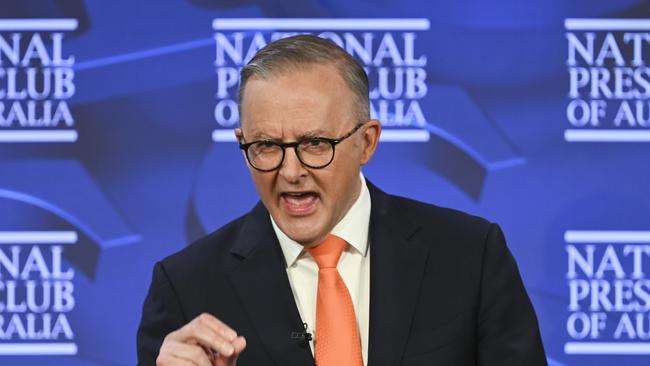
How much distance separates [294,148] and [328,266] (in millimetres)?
282

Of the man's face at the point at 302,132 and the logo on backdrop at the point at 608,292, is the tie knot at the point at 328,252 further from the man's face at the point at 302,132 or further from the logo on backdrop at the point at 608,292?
the logo on backdrop at the point at 608,292

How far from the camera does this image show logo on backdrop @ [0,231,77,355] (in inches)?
121

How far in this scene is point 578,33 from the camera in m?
3.07

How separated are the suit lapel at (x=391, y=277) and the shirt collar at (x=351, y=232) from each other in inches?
0.8

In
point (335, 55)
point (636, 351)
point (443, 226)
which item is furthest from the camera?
point (636, 351)

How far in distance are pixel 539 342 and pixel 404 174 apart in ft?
3.90

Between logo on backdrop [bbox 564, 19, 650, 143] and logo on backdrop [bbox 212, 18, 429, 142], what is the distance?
445 millimetres

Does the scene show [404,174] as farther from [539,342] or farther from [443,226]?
[539,342]

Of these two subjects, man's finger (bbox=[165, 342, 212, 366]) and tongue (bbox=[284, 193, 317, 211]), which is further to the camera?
tongue (bbox=[284, 193, 317, 211])

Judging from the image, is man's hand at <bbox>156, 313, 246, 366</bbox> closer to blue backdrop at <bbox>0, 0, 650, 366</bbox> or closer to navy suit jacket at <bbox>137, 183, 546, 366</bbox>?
navy suit jacket at <bbox>137, 183, 546, 366</bbox>

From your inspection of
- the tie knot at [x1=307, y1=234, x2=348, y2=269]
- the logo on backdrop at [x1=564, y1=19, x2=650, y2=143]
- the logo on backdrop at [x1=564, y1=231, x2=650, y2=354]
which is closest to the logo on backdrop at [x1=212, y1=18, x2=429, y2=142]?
the logo on backdrop at [x1=564, y1=19, x2=650, y2=143]

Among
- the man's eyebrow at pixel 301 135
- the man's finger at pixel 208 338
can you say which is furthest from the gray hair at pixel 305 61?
the man's finger at pixel 208 338

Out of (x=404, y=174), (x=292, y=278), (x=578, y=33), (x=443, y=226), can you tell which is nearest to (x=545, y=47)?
(x=578, y=33)

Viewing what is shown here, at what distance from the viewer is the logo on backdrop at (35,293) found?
3.08m
